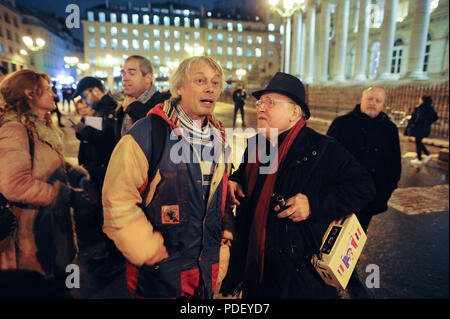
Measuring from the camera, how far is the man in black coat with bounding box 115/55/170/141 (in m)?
3.14

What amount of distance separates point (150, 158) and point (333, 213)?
128cm

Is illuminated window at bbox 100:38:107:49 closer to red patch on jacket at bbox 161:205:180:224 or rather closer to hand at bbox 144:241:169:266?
red patch on jacket at bbox 161:205:180:224

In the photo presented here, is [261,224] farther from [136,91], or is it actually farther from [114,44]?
[114,44]

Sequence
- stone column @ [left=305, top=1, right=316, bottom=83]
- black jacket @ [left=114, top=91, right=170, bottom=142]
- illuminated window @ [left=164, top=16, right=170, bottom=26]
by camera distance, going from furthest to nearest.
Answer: illuminated window @ [left=164, top=16, right=170, bottom=26] < stone column @ [left=305, top=1, right=316, bottom=83] < black jacket @ [left=114, top=91, right=170, bottom=142]

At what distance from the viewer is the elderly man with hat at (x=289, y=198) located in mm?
1986

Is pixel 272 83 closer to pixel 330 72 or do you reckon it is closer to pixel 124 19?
pixel 330 72

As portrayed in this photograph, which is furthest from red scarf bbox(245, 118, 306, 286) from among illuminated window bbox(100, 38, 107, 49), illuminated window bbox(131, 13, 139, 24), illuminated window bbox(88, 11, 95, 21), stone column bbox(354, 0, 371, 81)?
illuminated window bbox(88, 11, 95, 21)

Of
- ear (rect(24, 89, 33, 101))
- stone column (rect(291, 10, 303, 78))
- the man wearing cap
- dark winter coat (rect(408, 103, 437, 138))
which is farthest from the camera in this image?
stone column (rect(291, 10, 303, 78))

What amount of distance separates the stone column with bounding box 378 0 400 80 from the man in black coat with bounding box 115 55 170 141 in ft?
87.3

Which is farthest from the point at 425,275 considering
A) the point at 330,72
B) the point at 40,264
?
the point at 330,72

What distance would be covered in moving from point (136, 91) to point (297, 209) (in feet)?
7.50

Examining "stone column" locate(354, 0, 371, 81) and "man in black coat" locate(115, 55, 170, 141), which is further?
"stone column" locate(354, 0, 371, 81)

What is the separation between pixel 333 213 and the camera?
1.97 m

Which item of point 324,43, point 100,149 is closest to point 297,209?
point 100,149
